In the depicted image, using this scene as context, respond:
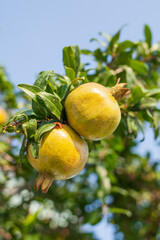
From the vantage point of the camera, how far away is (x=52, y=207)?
3.27 m

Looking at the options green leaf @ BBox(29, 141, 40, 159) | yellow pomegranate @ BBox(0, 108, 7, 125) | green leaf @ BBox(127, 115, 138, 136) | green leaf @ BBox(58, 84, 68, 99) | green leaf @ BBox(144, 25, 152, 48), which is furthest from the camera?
yellow pomegranate @ BBox(0, 108, 7, 125)

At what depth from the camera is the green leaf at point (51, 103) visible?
0.89 m

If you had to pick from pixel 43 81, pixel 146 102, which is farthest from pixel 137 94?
pixel 43 81

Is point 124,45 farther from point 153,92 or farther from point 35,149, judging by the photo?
point 35,149

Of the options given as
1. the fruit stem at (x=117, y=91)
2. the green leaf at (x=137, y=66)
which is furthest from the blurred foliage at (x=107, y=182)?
the fruit stem at (x=117, y=91)

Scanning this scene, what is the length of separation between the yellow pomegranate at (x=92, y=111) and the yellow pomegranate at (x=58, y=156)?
0.05 meters

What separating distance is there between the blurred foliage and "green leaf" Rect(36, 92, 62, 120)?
0.51 m

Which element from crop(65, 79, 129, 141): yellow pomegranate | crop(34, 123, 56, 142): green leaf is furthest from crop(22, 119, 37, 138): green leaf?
crop(65, 79, 129, 141): yellow pomegranate

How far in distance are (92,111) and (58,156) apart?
7.8 inches

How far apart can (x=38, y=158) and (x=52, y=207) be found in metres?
2.64

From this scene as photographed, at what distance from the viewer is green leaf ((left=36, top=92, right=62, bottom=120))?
887mm

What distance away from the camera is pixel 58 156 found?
82 cm

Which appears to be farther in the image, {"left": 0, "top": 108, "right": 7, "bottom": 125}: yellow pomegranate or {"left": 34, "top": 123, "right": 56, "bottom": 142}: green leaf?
{"left": 0, "top": 108, "right": 7, "bottom": 125}: yellow pomegranate

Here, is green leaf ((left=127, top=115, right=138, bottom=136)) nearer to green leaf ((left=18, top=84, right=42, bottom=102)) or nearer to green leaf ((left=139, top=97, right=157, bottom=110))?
green leaf ((left=139, top=97, right=157, bottom=110))
